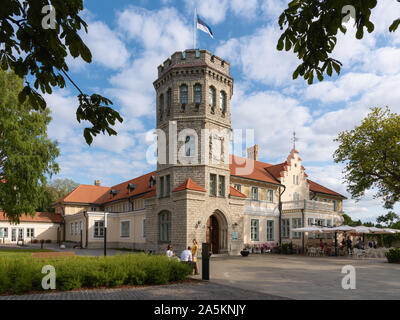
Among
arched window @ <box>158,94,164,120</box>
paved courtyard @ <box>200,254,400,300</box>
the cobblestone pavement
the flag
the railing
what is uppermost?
the flag

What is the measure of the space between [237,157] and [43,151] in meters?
20.9

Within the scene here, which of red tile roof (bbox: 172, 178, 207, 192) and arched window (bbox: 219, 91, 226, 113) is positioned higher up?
arched window (bbox: 219, 91, 226, 113)

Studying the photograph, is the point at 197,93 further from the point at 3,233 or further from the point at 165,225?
the point at 3,233

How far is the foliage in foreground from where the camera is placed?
35.8 feet

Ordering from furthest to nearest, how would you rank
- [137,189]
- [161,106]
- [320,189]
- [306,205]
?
[320,189] → [137,189] → [306,205] → [161,106]

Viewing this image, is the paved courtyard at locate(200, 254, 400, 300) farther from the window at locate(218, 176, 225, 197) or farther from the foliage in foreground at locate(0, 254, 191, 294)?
the window at locate(218, 176, 225, 197)

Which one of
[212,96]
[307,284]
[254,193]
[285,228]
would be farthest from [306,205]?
[307,284]

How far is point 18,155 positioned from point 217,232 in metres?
16.5

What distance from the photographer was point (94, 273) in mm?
11672

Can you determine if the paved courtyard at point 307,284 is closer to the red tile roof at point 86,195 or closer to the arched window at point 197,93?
the arched window at point 197,93

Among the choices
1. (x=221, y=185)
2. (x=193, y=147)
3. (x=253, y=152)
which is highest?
(x=253, y=152)

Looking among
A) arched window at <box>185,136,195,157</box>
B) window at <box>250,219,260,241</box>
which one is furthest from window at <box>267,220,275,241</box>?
arched window at <box>185,136,195,157</box>

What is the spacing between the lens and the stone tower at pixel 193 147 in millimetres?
26297

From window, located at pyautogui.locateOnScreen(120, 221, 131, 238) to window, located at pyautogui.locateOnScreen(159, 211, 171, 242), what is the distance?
9034 mm
